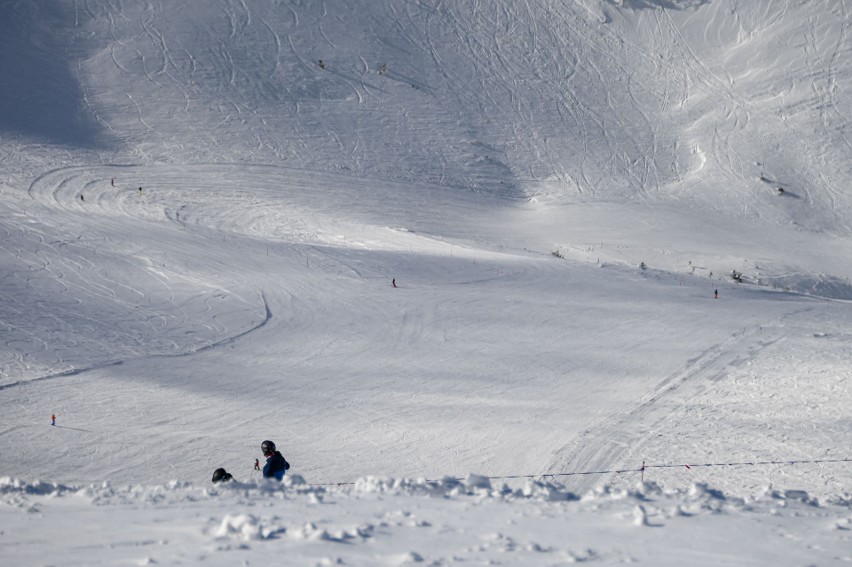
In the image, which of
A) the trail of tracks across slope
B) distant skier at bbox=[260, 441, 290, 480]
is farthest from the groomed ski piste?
distant skier at bbox=[260, 441, 290, 480]

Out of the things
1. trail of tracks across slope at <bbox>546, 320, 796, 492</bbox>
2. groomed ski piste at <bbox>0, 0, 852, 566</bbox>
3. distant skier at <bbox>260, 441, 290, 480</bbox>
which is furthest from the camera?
trail of tracks across slope at <bbox>546, 320, 796, 492</bbox>

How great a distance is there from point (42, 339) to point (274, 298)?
19.2ft

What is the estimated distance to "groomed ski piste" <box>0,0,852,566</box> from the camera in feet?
22.1

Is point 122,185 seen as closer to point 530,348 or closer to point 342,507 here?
point 530,348

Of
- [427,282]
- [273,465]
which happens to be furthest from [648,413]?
[427,282]

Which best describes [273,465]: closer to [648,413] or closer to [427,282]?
[648,413]

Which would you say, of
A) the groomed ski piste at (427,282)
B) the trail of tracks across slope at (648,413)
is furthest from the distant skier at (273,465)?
the trail of tracks across slope at (648,413)

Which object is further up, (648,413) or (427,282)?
(427,282)

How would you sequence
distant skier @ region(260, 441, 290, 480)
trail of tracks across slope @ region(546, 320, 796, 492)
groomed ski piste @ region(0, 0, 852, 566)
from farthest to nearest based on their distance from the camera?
trail of tracks across slope @ region(546, 320, 796, 492), distant skier @ region(260, 441, 290, 480), groomed ski piste @ region(0, 0, 852, 566)

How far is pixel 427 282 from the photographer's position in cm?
2370

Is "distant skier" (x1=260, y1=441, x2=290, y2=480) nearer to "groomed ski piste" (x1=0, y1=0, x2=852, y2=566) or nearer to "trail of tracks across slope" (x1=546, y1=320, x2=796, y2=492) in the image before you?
"groomed ski piste" (x1=0, y1=0, x2=852, y2=566)

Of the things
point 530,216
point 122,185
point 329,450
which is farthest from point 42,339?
point 530,216

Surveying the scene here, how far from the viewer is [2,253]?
2148cm

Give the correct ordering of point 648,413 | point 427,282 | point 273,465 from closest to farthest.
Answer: point 273,465 → point 648,413 → point 427,282
